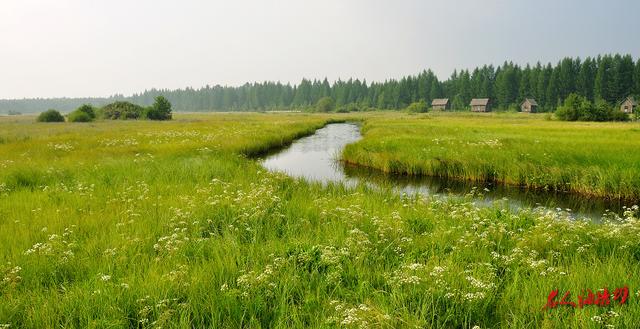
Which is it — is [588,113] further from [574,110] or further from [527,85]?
[527,85]

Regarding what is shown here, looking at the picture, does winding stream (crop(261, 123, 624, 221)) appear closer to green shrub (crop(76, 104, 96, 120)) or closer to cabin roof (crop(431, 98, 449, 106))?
green shrub (crop(76, 104, 96, 120))

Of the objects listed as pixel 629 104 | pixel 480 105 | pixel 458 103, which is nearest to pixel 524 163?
pixel 629 104

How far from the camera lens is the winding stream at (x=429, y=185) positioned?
14.8m

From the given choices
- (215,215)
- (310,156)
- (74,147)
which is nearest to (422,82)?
(310,156)

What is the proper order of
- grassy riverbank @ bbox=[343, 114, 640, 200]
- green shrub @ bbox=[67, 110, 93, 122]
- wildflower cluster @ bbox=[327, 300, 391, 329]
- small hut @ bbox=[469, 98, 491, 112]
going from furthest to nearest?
small hut @ bbox=[469, 98, 491, 112] < green shrub @ bbox=[67, 110, 93, 122] < grassy riverbank @ bbox=[343, 114, 640, 200] < wildflower cluster @ bbox=[327, 300, 391, 329]

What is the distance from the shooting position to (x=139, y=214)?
938 cm

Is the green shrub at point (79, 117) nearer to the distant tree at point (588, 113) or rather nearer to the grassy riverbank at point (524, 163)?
the grassy riverbank at point (524, 163)

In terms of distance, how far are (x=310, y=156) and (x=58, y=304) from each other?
25.7 metres

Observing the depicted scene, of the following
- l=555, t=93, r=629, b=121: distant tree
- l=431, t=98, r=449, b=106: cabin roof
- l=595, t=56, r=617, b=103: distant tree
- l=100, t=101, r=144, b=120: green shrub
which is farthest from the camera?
l=431, t=98, r=449, b=106: cabin roof

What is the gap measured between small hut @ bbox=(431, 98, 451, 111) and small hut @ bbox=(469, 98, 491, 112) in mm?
11162

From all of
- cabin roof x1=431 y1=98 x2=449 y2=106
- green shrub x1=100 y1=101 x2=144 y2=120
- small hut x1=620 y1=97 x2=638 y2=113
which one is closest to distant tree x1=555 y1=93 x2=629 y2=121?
small hut x1=620 y1=97 x2=638 y2=113

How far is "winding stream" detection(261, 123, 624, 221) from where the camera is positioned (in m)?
14.8

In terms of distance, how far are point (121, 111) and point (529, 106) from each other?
10815 cm

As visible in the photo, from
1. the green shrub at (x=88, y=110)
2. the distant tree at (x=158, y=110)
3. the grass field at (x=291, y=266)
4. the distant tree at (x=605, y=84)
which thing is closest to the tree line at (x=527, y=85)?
the distant tree at (x=605, y=84)
